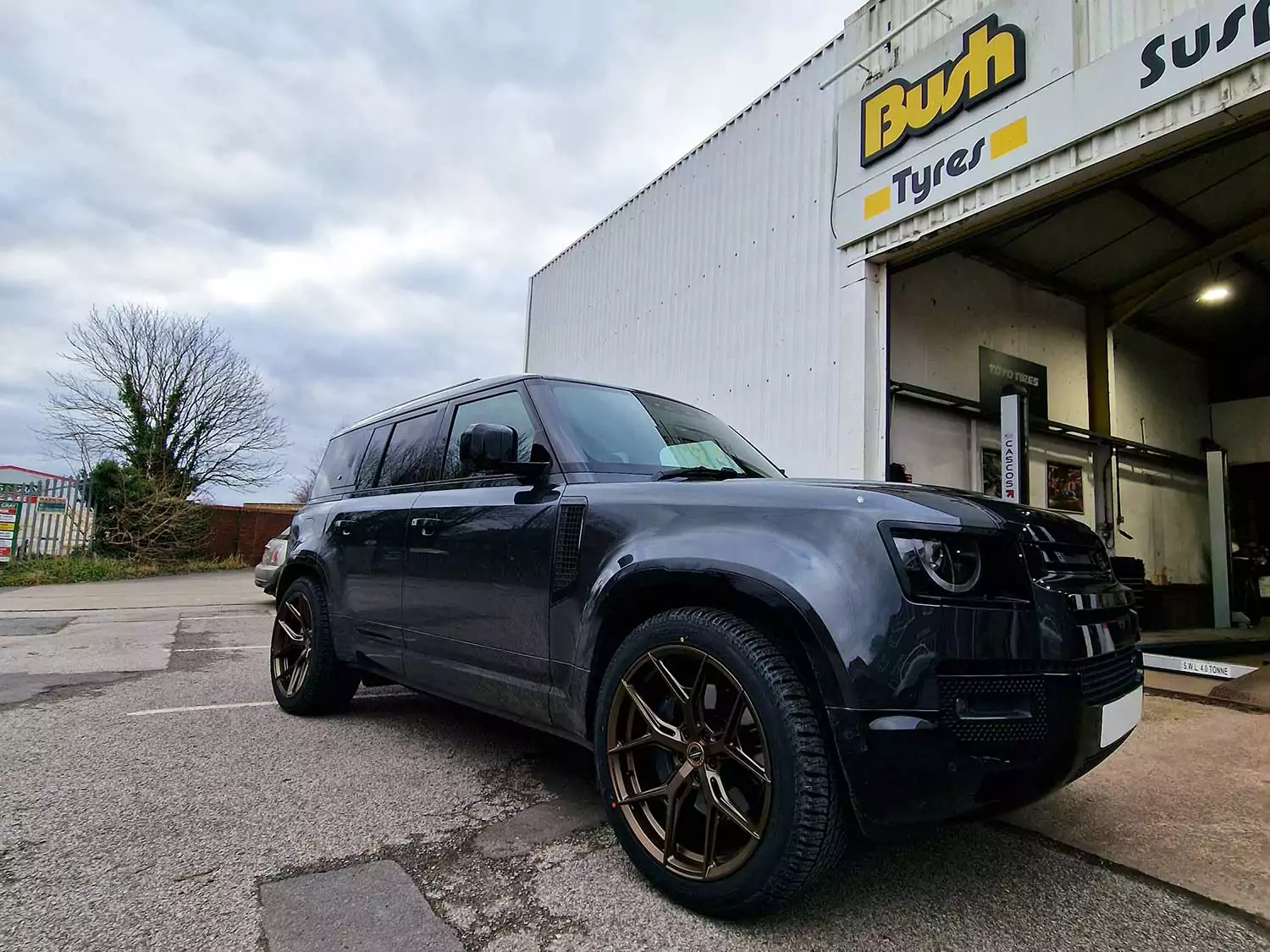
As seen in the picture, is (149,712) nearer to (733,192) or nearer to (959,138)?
(959,138)

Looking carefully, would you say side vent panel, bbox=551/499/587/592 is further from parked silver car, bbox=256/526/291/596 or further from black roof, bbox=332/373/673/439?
parked silver car, bbox=256/526/291/596

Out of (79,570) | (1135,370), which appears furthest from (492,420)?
(79,570)

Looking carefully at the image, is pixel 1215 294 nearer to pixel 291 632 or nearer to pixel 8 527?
pixel 291 632

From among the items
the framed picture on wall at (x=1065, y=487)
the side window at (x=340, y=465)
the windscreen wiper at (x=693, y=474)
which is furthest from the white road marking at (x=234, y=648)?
the framed picture on wall at (x=1065, y=487)

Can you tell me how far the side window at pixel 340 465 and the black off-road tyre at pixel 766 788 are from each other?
2814 millimetres

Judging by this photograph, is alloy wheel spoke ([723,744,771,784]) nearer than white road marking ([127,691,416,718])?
Yes

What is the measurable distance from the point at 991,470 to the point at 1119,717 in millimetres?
9179

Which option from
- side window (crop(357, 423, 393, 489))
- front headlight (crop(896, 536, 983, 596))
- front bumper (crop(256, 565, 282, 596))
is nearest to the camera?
front headlight (crop(896, 536, 983, 596))

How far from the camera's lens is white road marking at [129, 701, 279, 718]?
4285 mm

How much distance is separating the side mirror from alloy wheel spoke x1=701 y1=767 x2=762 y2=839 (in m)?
1.32

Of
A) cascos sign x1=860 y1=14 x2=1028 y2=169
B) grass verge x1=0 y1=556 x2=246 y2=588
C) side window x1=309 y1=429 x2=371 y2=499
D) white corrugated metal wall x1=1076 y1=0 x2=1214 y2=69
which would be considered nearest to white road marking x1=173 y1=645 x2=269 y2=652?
side window x1=309 y1=429 x2=371 y2=499

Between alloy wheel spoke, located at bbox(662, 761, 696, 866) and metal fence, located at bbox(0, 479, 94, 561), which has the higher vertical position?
metal fence, located at bbox(0, 479, 94, 561)

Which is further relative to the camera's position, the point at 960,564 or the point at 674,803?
the point at 674,803

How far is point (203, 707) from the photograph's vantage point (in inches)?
175
